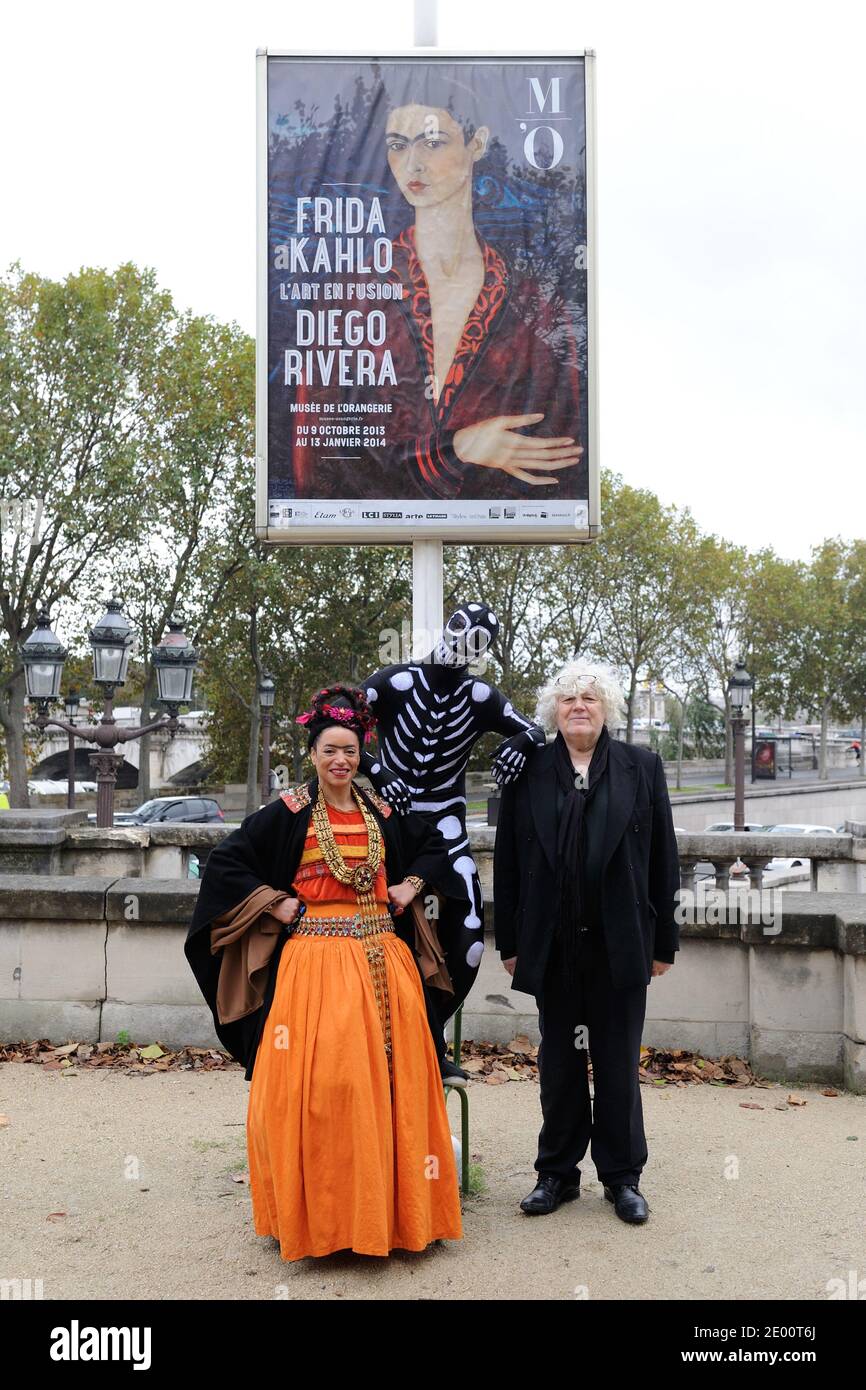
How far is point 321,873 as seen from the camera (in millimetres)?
4305

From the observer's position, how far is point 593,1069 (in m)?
4.59

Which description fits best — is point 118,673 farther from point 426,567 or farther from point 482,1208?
point 482,1208

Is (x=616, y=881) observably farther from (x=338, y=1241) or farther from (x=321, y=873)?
(x=338, y=1241)

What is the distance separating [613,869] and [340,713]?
116cm

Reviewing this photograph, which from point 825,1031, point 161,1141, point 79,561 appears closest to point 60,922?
point 161,1141

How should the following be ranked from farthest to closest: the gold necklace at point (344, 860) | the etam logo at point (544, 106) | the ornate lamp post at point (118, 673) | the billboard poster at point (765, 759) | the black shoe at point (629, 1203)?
the billboard poster at point (765, 759)
the ornate lamp post at point (118, 673)
the etam logo at point (544, 106)
the black shoe at point (629, 1203)
the gold necklace at point (344, 860)

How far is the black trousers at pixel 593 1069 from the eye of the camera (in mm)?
4527

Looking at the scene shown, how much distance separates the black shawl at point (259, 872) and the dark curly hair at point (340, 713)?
25cm

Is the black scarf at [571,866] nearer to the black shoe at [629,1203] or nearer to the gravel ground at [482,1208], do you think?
the black shoe at [629,1203]

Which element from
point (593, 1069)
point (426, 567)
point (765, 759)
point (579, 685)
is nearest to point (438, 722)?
point (579, 685)

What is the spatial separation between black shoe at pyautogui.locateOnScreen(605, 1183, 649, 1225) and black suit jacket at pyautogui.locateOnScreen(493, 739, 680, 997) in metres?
0.76

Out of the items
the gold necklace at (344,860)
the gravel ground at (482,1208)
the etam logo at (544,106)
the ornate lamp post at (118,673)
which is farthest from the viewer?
the ornate lamp post at (118,673)

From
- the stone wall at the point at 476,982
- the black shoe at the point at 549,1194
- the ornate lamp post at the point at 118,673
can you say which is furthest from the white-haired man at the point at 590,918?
the ornate lamp post at the point at 118,673

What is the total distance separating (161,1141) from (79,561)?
2780cm
